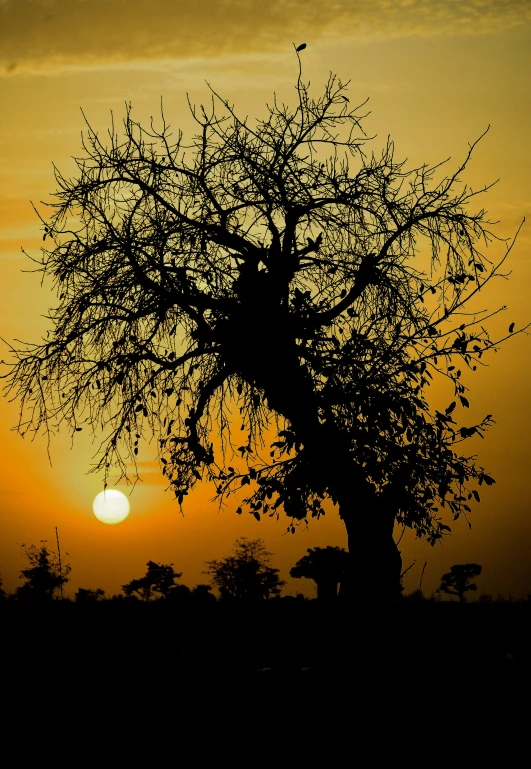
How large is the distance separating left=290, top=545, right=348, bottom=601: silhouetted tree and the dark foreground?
0.42 meters

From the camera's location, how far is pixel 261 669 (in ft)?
36.9

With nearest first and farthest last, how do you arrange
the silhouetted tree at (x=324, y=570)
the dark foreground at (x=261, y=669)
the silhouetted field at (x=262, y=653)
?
the dark foreground at (x=261, y=669) → the silhouetted field at (x=262, y=653) → the silhouetted tree at (x=324, y=570)

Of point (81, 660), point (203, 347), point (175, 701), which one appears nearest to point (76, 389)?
Answer: point (203, 347)

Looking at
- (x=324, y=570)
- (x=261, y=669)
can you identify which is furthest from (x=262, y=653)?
(x=324, y=570)

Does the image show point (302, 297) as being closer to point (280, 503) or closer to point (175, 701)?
point (280, 503)

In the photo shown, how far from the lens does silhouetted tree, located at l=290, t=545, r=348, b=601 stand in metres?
15.5

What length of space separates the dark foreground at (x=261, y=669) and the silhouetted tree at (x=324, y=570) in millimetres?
418

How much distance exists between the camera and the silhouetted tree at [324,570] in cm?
1553

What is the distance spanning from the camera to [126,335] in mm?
12414

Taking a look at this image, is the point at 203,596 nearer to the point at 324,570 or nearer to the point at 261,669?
the point at 324,570

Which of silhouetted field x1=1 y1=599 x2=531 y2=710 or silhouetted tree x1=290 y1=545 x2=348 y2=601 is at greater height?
silhouetted tree x1=290 y1=545 x2=348 y2=601

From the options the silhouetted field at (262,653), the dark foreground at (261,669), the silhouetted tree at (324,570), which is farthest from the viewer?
the silhouetted tree at (324,570)

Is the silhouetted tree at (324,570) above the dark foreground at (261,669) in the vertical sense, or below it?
above

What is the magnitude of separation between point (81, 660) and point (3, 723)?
2.50 m
